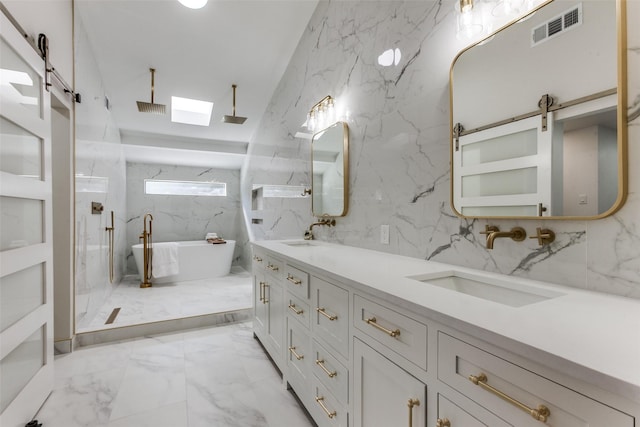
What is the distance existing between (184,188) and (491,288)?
5.40 metres

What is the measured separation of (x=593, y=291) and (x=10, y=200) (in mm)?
2399

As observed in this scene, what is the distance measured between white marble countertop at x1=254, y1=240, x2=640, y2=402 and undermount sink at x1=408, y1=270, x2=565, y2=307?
16 millimetres

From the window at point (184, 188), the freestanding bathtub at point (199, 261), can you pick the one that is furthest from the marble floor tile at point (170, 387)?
the window at point (184, 188)

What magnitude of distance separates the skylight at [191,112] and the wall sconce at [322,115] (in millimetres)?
2133

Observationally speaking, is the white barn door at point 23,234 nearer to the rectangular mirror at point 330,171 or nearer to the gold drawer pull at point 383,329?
the gold drawer pull at point 383,329

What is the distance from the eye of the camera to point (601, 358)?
0.51 meters

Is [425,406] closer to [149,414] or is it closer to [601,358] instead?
[601,358]

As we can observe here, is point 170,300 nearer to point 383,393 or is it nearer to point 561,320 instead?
point 383,393

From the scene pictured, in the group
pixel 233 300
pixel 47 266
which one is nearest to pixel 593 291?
pixel 47 266

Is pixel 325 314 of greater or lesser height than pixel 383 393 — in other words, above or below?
above

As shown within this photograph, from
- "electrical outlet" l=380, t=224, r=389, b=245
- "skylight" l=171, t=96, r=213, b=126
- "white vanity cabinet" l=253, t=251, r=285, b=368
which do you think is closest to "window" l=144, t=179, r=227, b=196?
"skylight" l=171, t=96, r=213, b=126

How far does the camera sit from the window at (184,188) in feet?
17.1

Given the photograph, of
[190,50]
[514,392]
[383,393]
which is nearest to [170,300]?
[190,50]

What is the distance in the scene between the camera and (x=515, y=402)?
0.60 m
